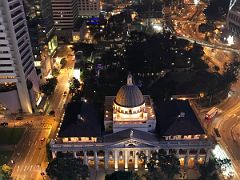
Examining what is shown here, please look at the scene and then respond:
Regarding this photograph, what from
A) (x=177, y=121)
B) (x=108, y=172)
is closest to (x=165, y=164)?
(x=177, y=121)

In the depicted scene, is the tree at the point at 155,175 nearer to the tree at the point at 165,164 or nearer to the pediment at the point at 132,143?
the tree at the point at 165,164

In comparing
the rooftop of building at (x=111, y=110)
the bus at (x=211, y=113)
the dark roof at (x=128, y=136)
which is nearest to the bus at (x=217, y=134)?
the bus at (x=211, y=113)

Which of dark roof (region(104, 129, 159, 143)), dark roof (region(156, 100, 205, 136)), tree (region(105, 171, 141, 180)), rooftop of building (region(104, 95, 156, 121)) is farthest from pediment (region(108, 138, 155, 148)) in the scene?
tree (region(105, 171, 141, 180))

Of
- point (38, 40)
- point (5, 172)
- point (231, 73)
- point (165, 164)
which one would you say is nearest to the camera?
point (165, 164)

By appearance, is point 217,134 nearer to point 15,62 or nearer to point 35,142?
point 35,142

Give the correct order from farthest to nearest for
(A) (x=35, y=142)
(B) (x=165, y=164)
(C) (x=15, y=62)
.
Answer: (C) (x=15, y=62)
(A) (x=35, y=142)
(B) (x=165, y=164)

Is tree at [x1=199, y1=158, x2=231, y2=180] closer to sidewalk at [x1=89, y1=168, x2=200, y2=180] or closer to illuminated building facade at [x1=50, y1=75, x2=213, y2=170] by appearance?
sidewalk at [x1=89, y1=168, x2=200, y2=180]

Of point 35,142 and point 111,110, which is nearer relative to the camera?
point 111,110
